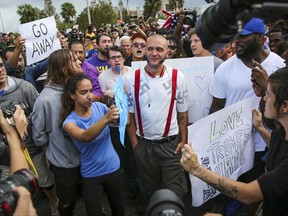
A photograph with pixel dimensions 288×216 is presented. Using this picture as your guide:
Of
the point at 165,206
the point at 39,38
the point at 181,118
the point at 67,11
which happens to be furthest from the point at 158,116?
the point at 67,11

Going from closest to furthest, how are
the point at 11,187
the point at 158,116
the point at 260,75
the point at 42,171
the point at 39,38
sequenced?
the point at 11,187
the point at 260,75
the point at 158,116
the point at 42,171
the point at 39,38

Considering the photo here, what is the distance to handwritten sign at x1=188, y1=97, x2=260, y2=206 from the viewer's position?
251 centimetres

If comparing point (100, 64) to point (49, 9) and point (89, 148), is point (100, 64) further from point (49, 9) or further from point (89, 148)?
point (49, 9)

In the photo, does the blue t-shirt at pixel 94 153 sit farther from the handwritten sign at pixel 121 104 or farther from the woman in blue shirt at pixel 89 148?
the handwritten sign at pixel 121 104

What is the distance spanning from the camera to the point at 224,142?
2.64 m

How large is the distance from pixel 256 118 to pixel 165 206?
197 cm

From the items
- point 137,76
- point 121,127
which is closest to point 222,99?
point 137,76

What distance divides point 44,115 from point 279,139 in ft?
6.52

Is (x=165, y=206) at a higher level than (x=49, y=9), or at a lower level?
higher

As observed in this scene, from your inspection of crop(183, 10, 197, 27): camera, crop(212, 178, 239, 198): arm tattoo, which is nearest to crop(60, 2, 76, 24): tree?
crop(183, 10, 197, 27): camera

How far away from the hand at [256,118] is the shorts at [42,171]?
2158mm

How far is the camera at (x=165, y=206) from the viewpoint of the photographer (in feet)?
3.18

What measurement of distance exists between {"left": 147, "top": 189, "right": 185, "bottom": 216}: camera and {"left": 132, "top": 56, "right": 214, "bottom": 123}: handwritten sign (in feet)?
7.74

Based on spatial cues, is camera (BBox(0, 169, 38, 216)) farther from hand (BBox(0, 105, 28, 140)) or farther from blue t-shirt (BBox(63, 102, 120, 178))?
blue t-shirt (BBox(63, 102, 120, 178))
